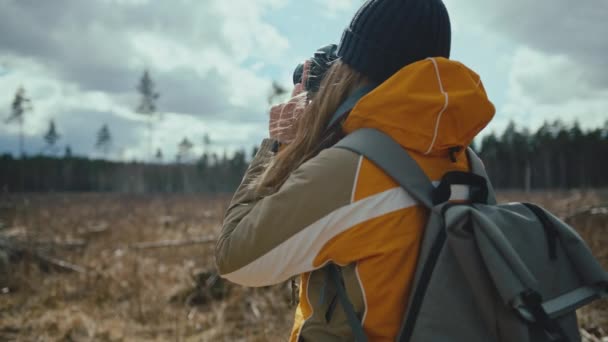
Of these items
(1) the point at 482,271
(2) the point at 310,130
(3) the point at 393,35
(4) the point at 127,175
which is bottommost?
(4) the point at 127,175

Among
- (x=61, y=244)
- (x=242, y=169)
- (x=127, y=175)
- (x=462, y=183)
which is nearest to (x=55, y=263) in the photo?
(x=61, y=244)

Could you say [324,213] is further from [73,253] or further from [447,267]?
[73,253]

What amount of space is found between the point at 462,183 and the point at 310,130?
0.52 metres

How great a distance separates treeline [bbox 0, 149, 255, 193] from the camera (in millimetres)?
72812

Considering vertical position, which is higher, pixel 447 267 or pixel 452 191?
pixel 452 191

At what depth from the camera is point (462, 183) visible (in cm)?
130

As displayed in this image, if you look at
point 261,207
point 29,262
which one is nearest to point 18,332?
point 29,262

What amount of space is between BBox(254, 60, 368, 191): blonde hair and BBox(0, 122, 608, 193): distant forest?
54.8m

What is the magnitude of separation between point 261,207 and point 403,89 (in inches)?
21.7

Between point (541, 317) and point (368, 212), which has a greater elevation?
point (368, 212)

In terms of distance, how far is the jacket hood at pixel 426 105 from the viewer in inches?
48.3

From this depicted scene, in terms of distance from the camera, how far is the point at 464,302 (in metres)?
1.17

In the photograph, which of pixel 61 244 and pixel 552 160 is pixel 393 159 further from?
pixel 552 160

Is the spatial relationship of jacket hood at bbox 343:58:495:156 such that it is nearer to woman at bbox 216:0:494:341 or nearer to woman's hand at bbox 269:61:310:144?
woman at bbox 216:0:494:341
